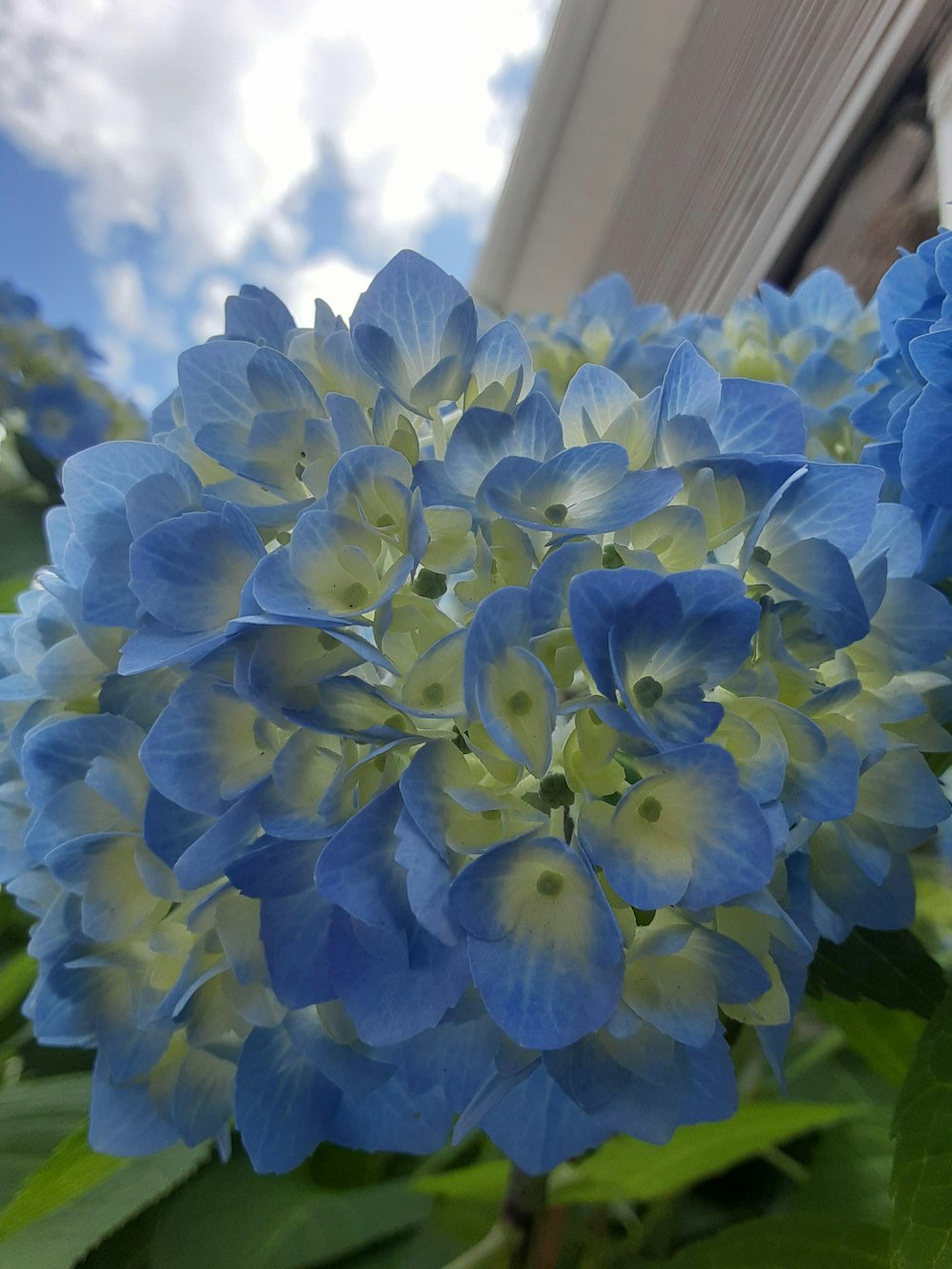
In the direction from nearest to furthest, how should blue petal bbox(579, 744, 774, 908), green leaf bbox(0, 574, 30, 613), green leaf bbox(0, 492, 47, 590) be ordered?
blue petal bbox(579, 744, 774, 908)
green leaf bbox(0, 574, 30, 613)
green leaf bbox(0, 492, 47, 590)

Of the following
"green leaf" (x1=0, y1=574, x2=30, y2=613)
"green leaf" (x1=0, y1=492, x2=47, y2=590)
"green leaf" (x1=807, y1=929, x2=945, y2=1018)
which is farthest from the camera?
"green leaf" (x1=0, y1=492, x2=47, y2=590)

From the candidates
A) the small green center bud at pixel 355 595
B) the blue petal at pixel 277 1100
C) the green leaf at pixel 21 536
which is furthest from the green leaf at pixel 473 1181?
the green leaf at pixel 21 536

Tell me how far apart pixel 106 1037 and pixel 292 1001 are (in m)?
0.07

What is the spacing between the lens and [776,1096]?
0.40 m

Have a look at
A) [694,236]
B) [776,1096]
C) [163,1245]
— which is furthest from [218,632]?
[694,236]

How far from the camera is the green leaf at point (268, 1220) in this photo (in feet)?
0.95

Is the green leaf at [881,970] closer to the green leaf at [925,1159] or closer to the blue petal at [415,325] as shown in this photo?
the green leaf at [925,1159]

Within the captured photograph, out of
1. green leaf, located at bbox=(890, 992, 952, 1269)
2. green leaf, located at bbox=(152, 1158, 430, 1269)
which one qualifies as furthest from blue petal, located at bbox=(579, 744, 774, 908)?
green leaf, located at bbox=(152, 1158, 430, 1269)

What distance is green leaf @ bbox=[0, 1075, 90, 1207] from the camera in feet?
0.87

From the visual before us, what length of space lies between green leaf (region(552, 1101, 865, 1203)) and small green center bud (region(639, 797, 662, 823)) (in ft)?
0.58

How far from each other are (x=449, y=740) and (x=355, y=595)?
0.03 meters

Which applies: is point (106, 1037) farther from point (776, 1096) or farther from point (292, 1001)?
point (776, 1096)

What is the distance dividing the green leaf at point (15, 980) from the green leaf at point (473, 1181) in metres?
0.15

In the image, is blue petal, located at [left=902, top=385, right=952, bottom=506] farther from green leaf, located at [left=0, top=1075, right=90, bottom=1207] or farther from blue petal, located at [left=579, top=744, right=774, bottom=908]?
green leaf, located at [left=0, top=1075, right=90, bottom=1207]
